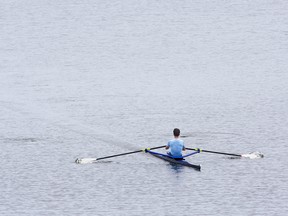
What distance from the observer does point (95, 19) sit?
115500mm

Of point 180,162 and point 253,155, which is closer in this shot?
point 180,162

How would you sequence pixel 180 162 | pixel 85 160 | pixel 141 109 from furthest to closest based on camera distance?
pixel 141 109 < pixel 85 160 < pixel 180 162

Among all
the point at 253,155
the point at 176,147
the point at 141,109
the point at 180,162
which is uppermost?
the point at 141,109

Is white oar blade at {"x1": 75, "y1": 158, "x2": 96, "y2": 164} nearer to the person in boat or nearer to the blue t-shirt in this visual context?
the person in boat

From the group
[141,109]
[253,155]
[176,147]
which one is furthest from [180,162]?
[141,109]

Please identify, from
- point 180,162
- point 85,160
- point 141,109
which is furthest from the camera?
point 141,109

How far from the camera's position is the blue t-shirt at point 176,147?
48844mm

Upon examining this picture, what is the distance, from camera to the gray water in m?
44.6

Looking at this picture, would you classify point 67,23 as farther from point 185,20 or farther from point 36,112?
point 36,112

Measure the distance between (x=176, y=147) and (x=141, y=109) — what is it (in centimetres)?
1538

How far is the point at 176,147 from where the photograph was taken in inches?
1925

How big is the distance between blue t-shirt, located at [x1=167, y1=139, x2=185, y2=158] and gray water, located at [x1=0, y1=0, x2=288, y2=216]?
25.9 inches

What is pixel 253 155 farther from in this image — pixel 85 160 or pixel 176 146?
pixel 85 160

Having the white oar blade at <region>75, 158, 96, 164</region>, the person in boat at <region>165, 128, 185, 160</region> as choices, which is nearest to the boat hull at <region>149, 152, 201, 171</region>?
the person in boat at <region>165, 128, 185, 160</region>
